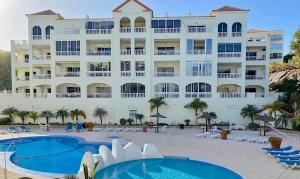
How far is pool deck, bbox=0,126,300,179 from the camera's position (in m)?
12.3

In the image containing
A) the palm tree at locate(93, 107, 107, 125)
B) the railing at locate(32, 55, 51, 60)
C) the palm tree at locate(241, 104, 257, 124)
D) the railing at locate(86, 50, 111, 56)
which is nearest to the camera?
the palm tree at locate(241, 104, 257, 124)

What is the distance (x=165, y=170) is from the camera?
13.8 metres

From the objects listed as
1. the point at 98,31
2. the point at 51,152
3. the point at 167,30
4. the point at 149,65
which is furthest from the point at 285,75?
the point at 51,152

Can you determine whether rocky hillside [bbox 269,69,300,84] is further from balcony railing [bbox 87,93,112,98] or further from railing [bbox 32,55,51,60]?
railing [bbox 32,55,51,60]

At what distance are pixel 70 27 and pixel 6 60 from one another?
2710 centimetres

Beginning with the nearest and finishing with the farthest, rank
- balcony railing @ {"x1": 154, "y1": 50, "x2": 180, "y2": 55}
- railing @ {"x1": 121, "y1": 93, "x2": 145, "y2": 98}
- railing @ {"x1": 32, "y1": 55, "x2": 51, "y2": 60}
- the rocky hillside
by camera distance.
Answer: railing @ {"x1": 121, "y1": 93, "x2": 145, "y2": 98} → balcony railing @ {"x1": 154, "y1": 50, "x2": 180, "y2": 55} → railing @ {"x1": 32, "y1": 55, "x2": 51, "y2": 60} → the rocky hillside

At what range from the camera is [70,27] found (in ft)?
113

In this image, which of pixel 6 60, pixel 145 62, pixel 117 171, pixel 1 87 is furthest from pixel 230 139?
pixel 6 60

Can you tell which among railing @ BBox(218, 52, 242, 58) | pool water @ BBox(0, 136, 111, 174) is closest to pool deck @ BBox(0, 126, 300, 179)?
pool water @ BBox(0, 136, 111, 174)

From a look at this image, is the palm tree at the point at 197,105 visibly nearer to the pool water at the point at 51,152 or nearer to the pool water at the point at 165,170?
the pool water at the point at 51,152

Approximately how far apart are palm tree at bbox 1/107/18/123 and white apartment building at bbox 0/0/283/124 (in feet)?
3.72

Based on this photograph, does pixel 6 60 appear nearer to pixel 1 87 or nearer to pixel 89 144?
pixel 1 87

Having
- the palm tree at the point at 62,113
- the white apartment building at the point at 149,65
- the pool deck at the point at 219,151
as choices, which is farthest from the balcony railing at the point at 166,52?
the palm tree at the point at 62,113

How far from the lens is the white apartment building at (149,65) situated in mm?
30281
